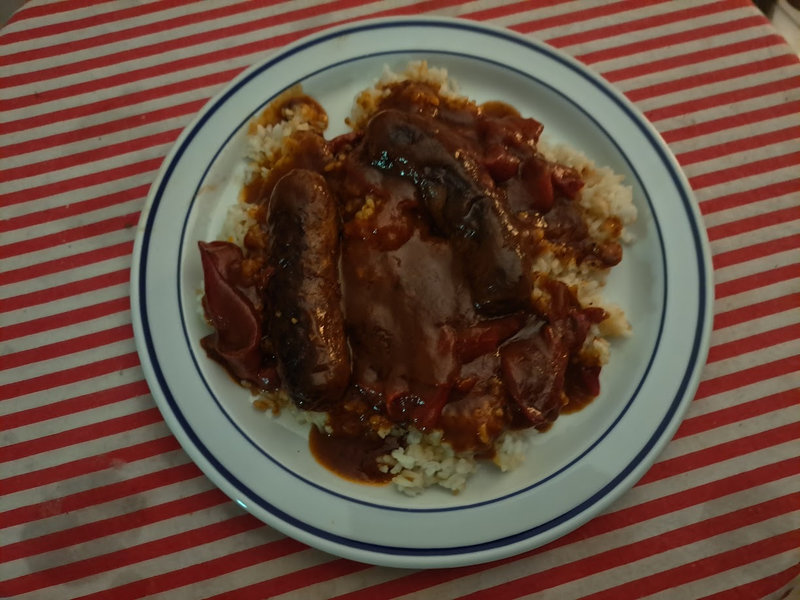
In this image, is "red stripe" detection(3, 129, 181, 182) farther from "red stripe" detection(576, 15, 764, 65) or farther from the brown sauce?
"red stripe" detection(576, 15, 764, 65)

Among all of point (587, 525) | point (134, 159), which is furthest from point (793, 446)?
point (134, 159)

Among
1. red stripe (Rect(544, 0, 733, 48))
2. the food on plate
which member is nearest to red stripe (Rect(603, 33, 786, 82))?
red stripe (Rect(544, 0, 733, 48))

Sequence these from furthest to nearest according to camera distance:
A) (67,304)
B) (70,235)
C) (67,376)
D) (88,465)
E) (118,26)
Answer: (118,26)
(70,235)
(67,304)
(67,376)
(88,465)

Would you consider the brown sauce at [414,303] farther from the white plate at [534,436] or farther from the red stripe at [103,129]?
the red stripe at [103,129]

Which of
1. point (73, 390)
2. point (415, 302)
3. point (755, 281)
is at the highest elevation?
point (415, 302)

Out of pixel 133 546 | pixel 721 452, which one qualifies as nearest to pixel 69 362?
pixel 133 546

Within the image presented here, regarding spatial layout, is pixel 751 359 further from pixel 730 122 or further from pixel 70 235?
pixel 70 235
